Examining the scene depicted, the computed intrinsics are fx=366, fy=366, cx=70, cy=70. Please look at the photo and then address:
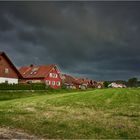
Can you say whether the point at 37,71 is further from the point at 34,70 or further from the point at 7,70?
the point at 7,70

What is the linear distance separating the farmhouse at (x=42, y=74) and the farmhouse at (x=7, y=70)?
20643 millimetres

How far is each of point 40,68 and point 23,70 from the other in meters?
7.49

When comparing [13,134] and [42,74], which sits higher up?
[42,74]

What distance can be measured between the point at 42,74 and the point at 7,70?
23.2m

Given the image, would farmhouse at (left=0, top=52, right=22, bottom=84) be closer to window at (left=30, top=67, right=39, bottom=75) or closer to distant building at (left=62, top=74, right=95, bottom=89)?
window at (left=30, top=67, right=39, bottom=75)

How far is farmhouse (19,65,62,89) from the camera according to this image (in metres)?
106

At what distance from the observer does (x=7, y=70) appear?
83.8 meters

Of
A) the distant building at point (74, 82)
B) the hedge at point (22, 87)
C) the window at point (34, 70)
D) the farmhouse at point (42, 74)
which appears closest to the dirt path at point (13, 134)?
the hedge at point (22, 87)

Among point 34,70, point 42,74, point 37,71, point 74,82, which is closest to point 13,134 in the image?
point 42,74

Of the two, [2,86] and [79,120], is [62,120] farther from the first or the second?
[2,86]

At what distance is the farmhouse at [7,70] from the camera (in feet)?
271

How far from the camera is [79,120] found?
20.5m

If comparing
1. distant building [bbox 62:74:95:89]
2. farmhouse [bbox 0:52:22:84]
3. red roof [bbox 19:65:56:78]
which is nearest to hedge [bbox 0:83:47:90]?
farmhouse [bbox 0:52:22:84]

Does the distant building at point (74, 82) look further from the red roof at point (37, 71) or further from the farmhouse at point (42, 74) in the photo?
the red roof at point (37, 71)
